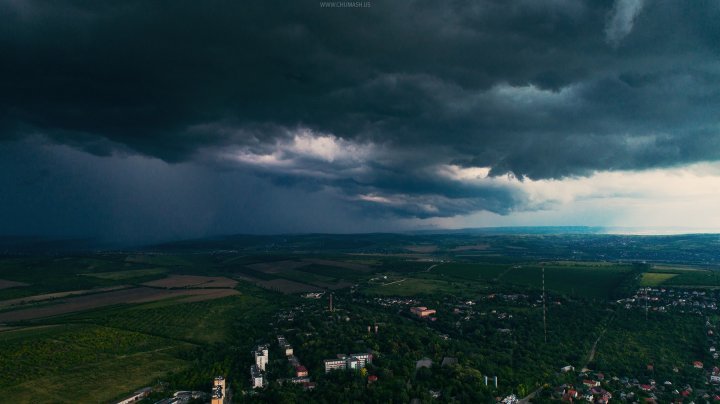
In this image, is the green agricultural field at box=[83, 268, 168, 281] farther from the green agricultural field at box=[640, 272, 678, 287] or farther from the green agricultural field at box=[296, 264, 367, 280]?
the green agricultural field at box=[640, 272, 678, 287]

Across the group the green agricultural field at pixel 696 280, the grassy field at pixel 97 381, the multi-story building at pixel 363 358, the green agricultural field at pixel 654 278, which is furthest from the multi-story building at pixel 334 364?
the green agricultural field at pixel 696 280

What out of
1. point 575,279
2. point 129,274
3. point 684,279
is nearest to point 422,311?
point 575,279

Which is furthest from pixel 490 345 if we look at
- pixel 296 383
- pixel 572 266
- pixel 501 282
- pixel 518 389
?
pixel 572 266

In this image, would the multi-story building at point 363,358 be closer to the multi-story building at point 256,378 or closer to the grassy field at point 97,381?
the multi-story building at point 256,378

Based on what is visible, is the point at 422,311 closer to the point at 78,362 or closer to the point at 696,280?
the point at 78,362

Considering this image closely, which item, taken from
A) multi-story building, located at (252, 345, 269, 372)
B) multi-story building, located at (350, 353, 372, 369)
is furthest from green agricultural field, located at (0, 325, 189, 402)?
multi-story building, located at (350, 353, 372, 369)
